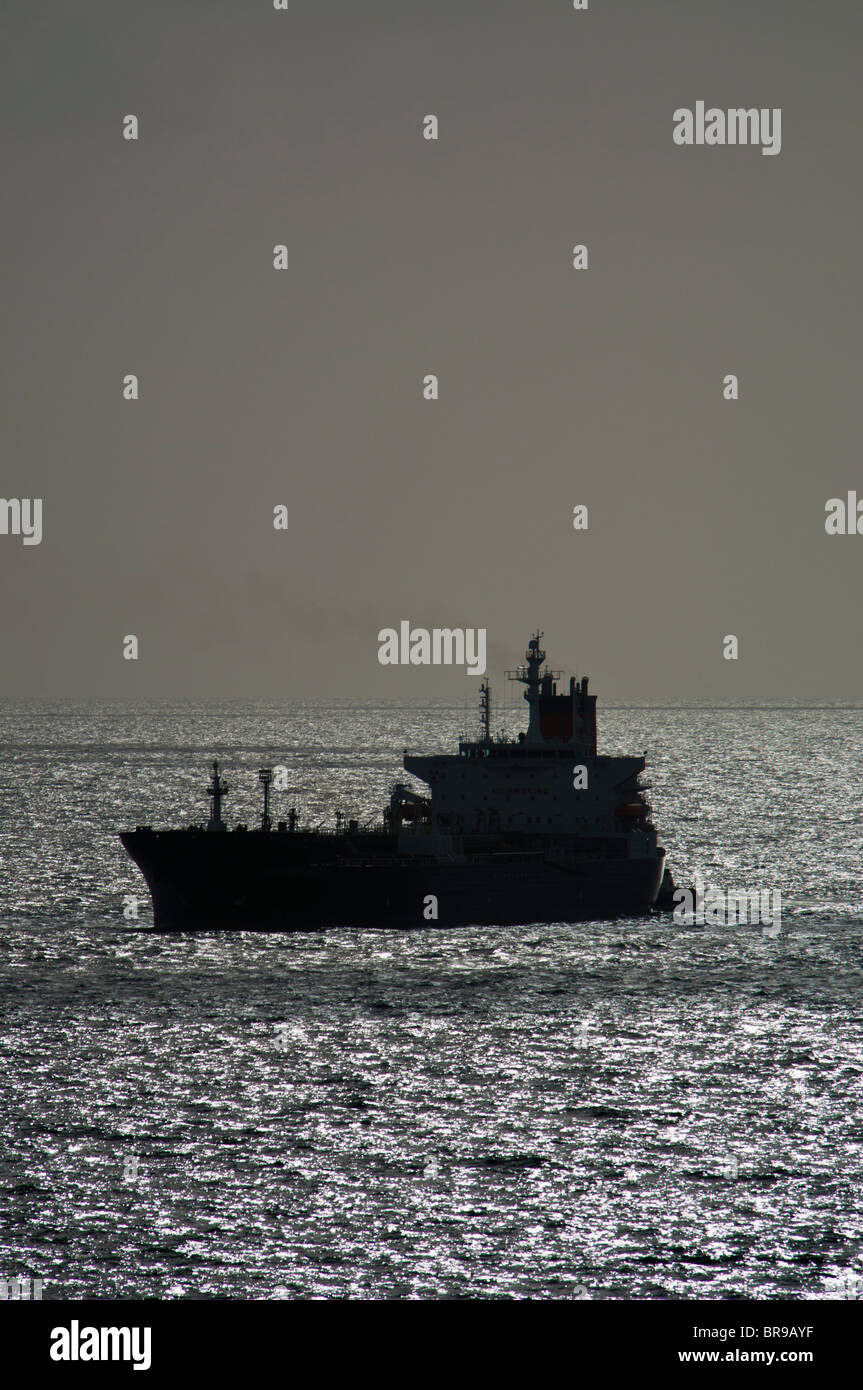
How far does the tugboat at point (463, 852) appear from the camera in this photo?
59531mm

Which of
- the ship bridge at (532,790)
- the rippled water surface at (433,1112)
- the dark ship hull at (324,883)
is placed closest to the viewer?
the rippled water surface at (433,1112)

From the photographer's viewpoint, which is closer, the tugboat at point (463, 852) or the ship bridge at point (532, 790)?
the tugboat at point (463, 852)

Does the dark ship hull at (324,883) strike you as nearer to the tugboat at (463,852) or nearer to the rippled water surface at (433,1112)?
the tugboat at (463,852)

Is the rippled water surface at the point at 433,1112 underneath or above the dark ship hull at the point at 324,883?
underneath

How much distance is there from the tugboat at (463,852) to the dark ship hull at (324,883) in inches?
2.2

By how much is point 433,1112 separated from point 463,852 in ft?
93.3

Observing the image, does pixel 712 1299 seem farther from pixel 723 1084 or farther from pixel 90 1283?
pixel 723 1084

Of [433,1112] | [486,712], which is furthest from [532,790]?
[433,1112]

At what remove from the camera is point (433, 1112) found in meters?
34.2

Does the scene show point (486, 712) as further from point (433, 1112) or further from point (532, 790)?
point (433, 1112)

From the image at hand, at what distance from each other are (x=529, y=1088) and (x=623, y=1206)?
27.6 ft

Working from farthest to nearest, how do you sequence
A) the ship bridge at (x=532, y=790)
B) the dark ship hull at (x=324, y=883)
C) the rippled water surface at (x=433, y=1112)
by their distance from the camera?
the ship bridge at (x=532, y=790) → the dark ship hull at (x=324, y=883) → the rippled water surface at (x=433, y=1112)

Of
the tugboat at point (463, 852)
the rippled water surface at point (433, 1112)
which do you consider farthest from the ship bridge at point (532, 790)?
the rippled water surface at point (433, 1112)
